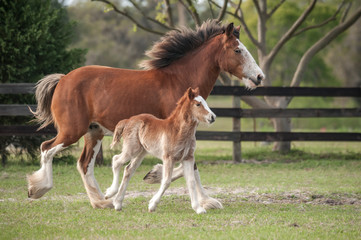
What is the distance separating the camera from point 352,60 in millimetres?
44312

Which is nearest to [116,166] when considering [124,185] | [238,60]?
[124,185]

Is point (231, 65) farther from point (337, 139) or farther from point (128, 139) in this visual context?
point (337, 139)

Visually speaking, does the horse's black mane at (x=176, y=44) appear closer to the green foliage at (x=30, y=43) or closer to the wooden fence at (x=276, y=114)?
the wooden fence at (x=276, y=114)

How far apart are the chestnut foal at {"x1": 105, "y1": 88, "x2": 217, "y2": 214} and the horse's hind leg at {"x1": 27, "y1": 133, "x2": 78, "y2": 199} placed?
2.65 feet

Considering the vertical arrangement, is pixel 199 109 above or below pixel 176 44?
below

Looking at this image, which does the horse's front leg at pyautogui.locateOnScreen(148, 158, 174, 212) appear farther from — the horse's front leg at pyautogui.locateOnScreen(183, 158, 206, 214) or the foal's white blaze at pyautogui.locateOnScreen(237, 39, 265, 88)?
the foal's white blaze at pyautogui.locateOnScreen(237, 39, 265, 88)

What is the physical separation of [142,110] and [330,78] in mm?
30688

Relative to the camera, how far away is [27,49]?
34.8 ft

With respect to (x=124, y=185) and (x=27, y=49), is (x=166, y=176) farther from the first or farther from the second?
(x=27, y=49)

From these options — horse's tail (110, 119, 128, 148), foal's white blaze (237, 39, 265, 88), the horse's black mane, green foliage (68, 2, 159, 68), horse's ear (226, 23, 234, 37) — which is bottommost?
green foliage (68, 2, 159, 68)

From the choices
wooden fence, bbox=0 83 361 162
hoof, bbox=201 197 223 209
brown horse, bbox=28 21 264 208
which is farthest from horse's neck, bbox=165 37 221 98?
wooden fence, bbox=0 83 361 162

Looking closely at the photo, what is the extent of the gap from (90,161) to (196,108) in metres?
1.97

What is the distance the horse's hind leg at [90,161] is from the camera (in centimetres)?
683

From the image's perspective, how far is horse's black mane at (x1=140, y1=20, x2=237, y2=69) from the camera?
707 centimetres
